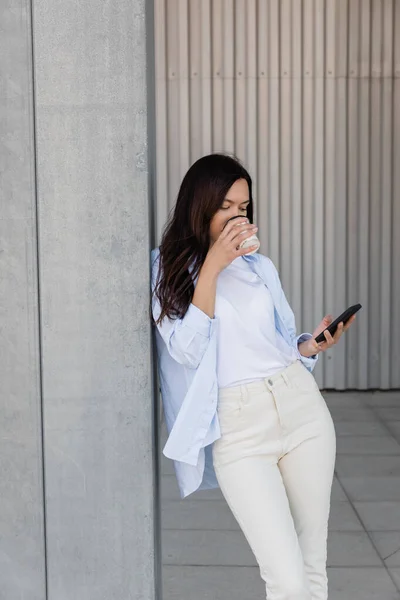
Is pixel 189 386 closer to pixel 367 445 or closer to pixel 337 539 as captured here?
pixel 337 539

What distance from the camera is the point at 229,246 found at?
2580mm

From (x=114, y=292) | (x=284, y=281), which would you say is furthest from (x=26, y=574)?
(x=284, y=281)

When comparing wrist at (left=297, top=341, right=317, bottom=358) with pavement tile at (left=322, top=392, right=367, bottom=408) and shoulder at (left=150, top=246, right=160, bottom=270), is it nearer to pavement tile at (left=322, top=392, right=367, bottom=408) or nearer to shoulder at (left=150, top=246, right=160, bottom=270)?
shoulder at (left=150, top=246, right=160, bottom=270)

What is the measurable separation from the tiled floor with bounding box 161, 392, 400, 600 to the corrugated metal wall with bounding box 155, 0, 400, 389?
2.08 metres

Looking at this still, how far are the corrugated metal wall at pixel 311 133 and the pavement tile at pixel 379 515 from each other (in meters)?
3.29

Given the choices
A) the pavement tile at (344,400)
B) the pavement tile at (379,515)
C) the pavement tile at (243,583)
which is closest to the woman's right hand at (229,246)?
the pavement tile at (243,583)

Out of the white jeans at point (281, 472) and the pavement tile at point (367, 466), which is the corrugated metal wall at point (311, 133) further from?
the white jeans at point (281, 472)

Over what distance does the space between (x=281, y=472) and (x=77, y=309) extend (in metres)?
0.79

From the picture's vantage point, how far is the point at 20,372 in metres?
2.73

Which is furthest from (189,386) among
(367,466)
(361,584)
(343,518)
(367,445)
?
(367,445)

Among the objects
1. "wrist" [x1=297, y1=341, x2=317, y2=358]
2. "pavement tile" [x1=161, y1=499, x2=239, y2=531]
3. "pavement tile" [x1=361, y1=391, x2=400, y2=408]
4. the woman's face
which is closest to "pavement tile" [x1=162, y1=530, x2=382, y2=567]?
"pavement tile" [x1=161, y1=499, x2=239, y2=531]

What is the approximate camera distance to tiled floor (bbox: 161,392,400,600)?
420cm

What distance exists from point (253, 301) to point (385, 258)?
605 cm

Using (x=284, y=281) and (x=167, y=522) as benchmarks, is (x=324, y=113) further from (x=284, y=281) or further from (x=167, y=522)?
(x=167, y=522)
